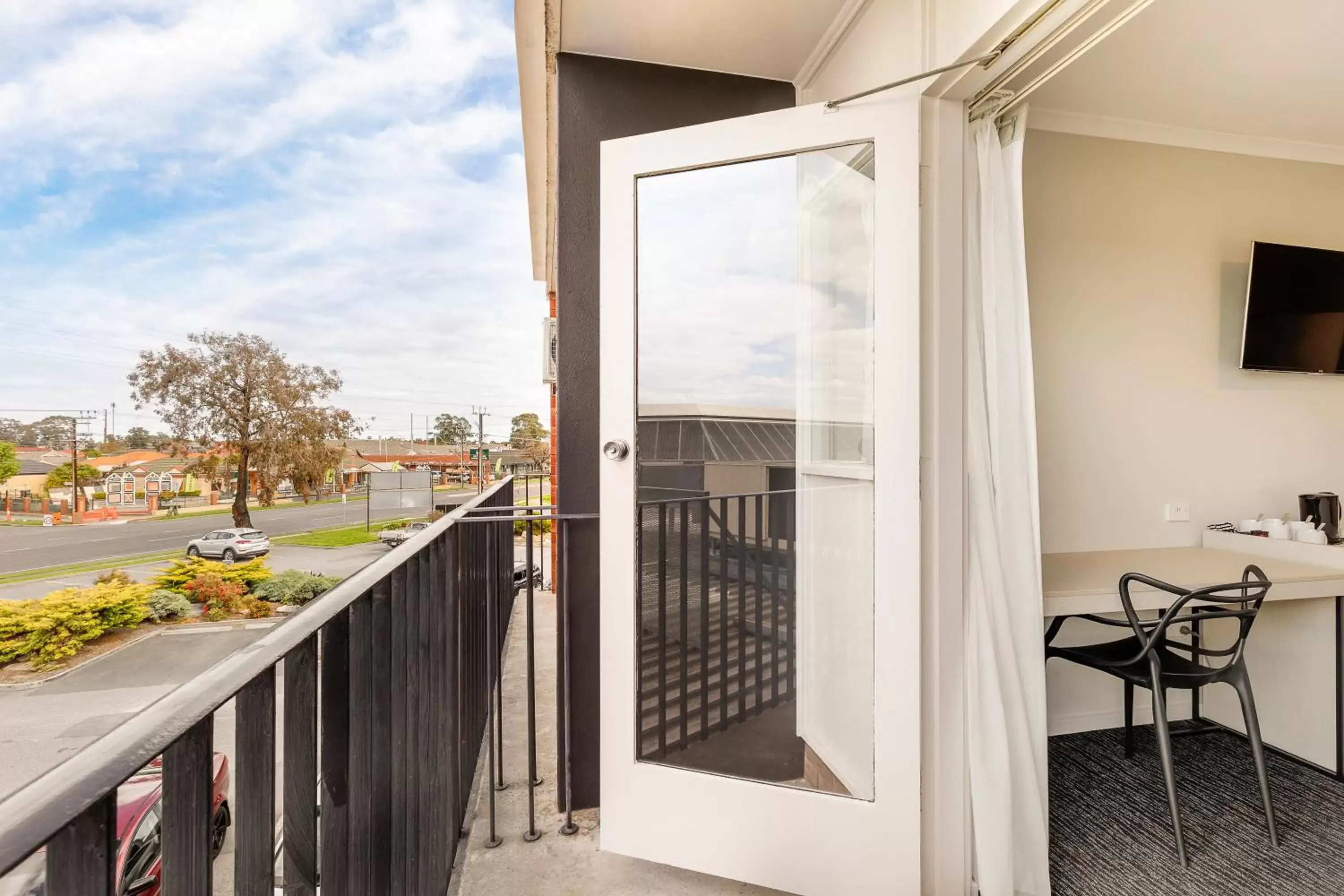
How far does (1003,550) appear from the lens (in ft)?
5.29

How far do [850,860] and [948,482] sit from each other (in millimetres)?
946

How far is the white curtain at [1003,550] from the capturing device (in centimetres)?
150

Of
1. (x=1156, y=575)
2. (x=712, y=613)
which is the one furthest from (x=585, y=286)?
(x=1156, y=575)

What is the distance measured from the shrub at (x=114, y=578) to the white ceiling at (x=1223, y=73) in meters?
4.90

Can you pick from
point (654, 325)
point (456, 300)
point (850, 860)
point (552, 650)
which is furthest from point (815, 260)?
point (456, 300)

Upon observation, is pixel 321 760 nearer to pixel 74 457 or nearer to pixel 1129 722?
pixel 1129 722

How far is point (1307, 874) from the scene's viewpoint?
1652mm

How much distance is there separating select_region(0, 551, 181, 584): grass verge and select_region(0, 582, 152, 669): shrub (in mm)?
651

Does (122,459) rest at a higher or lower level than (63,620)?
higher

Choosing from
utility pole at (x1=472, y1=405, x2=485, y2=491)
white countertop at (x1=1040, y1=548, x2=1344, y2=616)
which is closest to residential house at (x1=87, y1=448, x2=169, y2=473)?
utility pole at (x1=472, y1=405, x2=485, y2=491)

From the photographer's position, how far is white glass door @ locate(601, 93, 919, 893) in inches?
60.8

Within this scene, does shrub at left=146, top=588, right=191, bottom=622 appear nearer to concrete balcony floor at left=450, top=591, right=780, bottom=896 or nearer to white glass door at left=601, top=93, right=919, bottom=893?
concrete balcony floor at left=450, top=591, right=780, bottom=896

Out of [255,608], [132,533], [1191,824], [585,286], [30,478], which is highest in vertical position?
[585,286]

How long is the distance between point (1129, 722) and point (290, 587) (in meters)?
4.83
